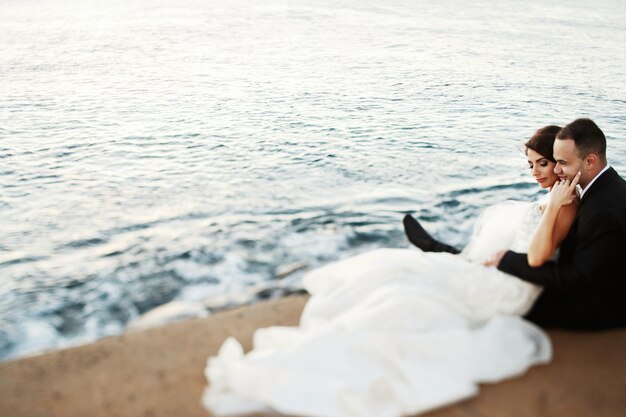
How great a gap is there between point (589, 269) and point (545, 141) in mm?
879

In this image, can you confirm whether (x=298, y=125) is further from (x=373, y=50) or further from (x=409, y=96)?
(x=373, y=50)

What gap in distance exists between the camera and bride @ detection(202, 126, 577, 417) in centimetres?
265

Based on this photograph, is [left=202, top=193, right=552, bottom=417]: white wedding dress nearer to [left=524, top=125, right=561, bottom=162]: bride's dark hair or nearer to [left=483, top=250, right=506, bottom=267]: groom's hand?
[left=483, top=250, right=506, bottom=267]: groom's hand

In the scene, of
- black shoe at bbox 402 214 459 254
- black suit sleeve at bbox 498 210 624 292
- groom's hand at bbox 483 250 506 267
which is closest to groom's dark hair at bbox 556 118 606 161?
black suit sleeve at bbox 498 210 624 292

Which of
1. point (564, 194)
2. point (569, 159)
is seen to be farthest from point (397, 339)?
point (569, 159)

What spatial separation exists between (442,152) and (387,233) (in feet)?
10.4

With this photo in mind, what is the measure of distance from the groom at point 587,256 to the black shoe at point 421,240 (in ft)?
3.87

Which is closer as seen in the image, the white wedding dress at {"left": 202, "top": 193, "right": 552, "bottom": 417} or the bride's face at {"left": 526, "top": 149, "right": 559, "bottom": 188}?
the white wedding dress at {"left": 202, "top": 193, "right": 552, "bottom": 417}

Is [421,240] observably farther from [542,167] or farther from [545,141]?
[545,141]

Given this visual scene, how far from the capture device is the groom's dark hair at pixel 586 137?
3.18 meters

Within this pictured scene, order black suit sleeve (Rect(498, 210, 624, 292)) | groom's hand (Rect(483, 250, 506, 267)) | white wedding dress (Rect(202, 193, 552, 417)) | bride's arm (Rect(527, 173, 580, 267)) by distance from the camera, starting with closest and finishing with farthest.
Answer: white wedding dress (Rect(202, 193, 552, 417))
black suit sleeve (Rect(498, 210, 624, 292))
bride's arm (Rect(527, 173, 580, 267))
groom's hand (Rect(483, 250, 506, 267))

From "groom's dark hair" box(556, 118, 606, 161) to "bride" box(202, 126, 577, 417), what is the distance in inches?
8.7

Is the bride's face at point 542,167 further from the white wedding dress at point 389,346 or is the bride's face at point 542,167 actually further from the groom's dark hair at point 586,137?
the white wedding dress at point 389,346

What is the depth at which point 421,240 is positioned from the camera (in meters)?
4.71
